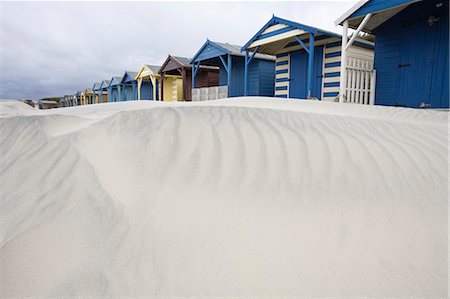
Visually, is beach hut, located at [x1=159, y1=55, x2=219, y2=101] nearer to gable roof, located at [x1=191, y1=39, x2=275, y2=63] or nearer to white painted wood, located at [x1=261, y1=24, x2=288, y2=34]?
gable roof, located at [x1=191, y1=39, x2=275, y2=63]

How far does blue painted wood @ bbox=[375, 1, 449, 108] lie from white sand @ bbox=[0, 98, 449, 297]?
223 inches

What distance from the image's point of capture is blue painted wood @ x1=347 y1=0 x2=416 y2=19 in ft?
20.6

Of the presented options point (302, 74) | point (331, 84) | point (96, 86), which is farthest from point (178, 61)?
A: point (96, 86)

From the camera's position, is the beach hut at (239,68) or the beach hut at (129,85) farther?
the beach hut at (129,85)

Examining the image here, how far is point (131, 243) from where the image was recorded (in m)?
1.40

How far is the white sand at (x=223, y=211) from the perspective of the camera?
1239 millimetres

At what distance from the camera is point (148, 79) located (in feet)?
70.1

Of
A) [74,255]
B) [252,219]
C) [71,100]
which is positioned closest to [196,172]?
[252,219]

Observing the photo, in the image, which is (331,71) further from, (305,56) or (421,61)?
(421,61)

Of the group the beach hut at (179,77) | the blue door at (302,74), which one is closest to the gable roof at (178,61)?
the beach hut at (179,77)

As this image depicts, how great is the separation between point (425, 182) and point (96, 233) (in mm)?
2110

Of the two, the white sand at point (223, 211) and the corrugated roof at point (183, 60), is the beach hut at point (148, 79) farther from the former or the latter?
the white sand at point (223, 211)

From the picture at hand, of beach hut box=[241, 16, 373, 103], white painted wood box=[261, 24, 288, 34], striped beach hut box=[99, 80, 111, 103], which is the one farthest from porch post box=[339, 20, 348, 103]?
striped beach hut box=[99, 80, 111, 103]

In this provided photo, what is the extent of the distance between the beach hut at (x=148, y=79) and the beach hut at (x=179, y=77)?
0.64m
